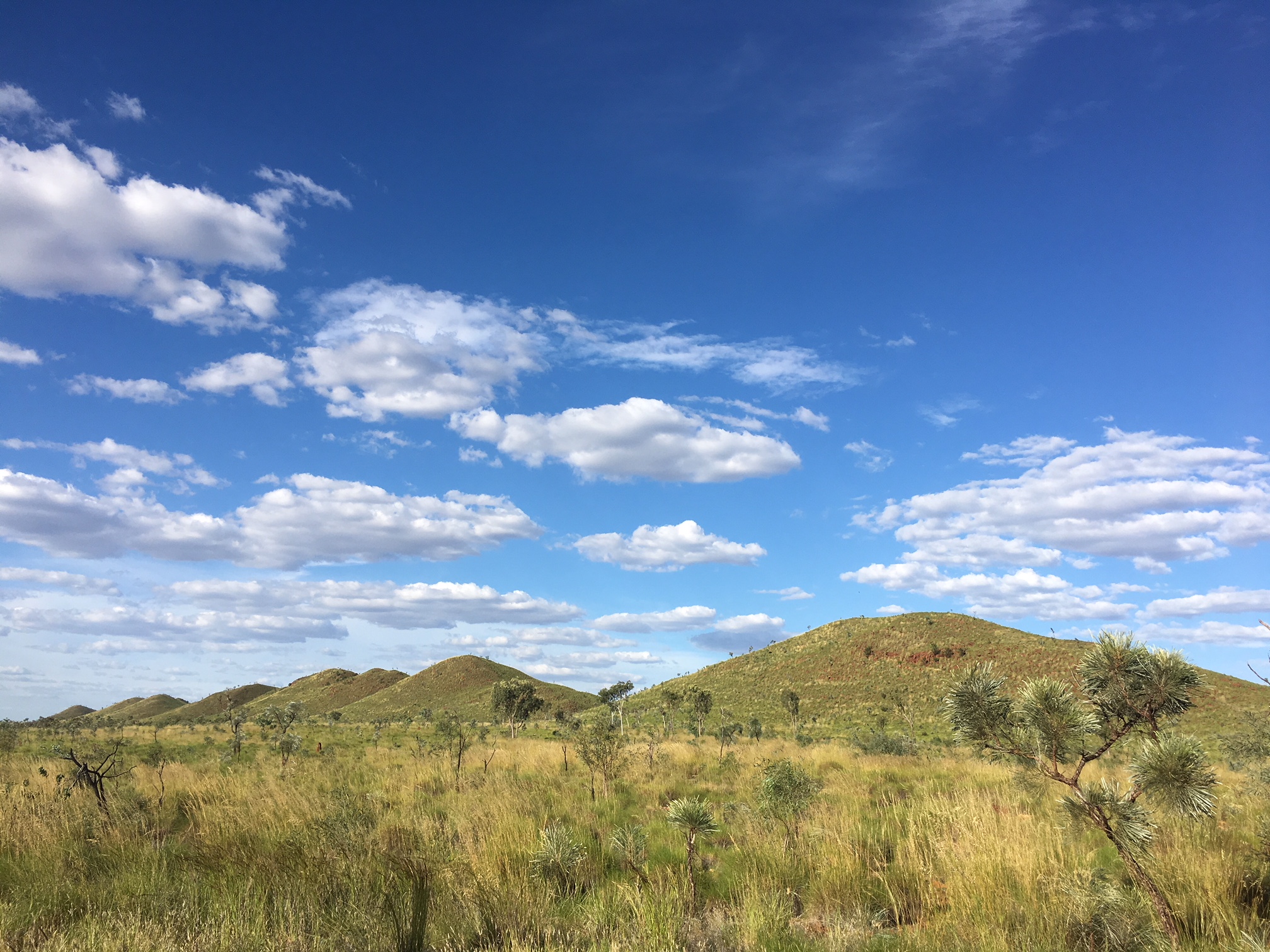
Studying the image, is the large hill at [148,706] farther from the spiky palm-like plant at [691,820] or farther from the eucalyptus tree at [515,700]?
the spiky palm-like plant at [691,820]

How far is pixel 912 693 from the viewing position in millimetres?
66000

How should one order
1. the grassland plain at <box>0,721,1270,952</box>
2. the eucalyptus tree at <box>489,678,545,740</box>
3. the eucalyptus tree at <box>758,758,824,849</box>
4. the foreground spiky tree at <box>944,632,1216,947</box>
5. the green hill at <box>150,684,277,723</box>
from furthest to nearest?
the green hill at <box>150,684,277,723</box>, the eucalyptus tree at <box>489,678,545,740</box>, the eucalyptus tree at <box>758,758,824,849</box>, the grassland plain at <box>0,721,1270,952</box>, the foreground spiky tree at <box>944,632,1216,947</box>

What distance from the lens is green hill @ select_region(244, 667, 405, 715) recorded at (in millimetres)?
113312

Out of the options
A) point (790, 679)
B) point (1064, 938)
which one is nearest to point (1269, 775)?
point (1064, 938)

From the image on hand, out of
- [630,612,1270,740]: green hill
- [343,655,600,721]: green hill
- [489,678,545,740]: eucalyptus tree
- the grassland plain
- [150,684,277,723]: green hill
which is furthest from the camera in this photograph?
[150,684,277,723]: green hill

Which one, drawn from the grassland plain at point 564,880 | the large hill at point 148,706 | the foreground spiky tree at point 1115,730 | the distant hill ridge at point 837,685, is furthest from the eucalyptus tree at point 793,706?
the large hill at point 148,706

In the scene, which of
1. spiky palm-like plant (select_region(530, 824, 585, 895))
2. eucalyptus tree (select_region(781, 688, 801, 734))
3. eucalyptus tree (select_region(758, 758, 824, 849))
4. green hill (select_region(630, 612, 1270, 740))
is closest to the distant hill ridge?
green hill (select_region(630, 612, 1270, 740))

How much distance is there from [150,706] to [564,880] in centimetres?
16236

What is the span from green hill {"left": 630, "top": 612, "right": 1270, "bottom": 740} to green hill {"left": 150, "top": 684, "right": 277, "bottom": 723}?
79.1m

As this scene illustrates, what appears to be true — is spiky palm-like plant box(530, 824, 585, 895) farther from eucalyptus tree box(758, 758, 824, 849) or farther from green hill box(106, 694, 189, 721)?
green hill box(106, 694, 189, 721)

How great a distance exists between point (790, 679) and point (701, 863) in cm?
7429

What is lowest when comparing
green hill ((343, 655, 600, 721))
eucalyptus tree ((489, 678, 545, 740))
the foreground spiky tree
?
green hill ((343, 655, 600, 721))

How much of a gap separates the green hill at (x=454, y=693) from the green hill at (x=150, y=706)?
156 feet

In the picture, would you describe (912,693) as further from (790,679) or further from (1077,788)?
(1077,788)
